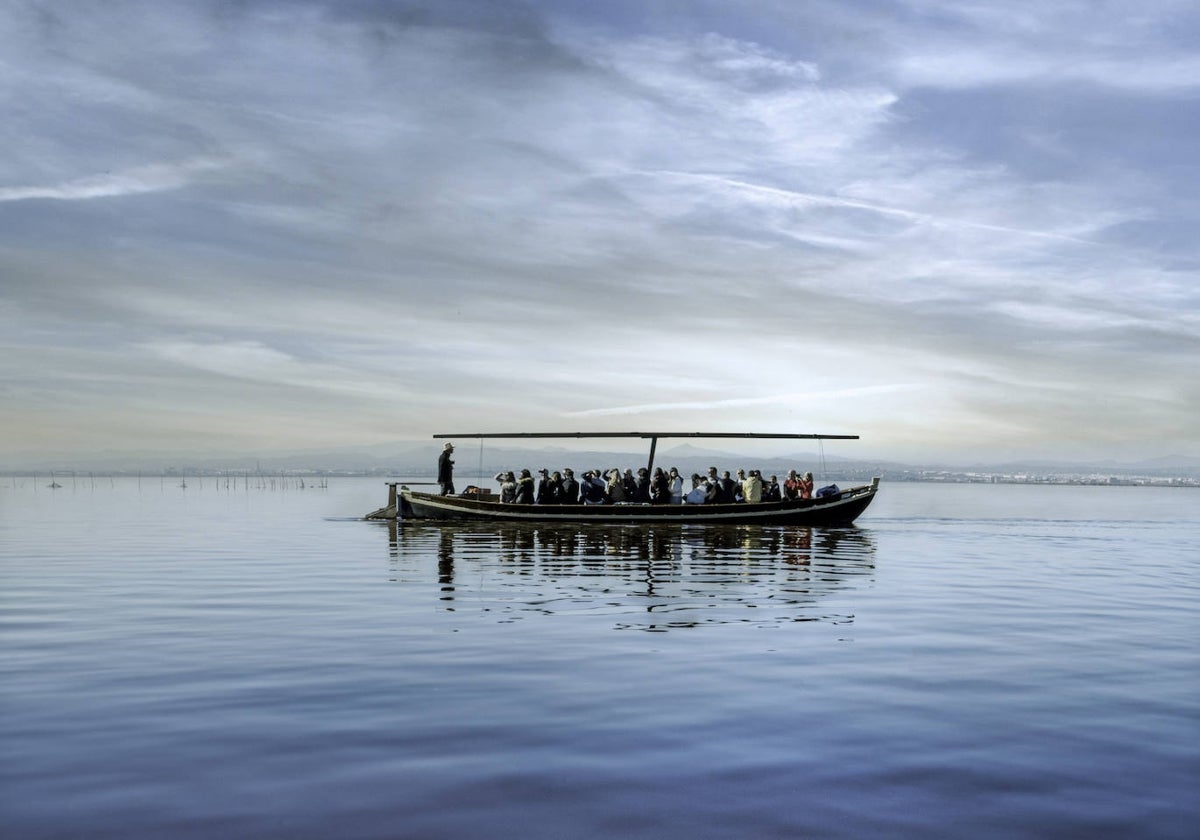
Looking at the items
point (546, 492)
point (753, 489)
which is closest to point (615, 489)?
point (546, 492)

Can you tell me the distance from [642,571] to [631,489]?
20909 mm

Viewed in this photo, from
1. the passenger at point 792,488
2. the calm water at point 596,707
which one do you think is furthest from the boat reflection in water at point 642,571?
the passenger at point 792,488

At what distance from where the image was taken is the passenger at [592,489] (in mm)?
48688

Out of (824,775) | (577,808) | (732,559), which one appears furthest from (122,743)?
(732,559)

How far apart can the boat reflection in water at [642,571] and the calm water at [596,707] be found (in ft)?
0.82

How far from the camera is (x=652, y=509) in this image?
47.3 meters

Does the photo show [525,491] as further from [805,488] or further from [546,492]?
[805,488]

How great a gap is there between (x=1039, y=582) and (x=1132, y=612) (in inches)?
252

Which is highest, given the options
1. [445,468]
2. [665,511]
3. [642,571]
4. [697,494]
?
[445,468]

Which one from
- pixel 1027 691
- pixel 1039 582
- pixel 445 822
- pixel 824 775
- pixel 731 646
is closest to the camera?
pixel 445 822

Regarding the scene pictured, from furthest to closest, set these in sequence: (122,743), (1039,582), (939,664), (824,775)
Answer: (1039,582) → (939,664) → (122,743) → (824,775)

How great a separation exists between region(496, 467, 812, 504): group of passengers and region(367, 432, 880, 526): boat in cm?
77

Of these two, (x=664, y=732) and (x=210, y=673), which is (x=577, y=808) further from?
(x=210, y=673)

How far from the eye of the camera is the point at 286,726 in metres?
10.8
